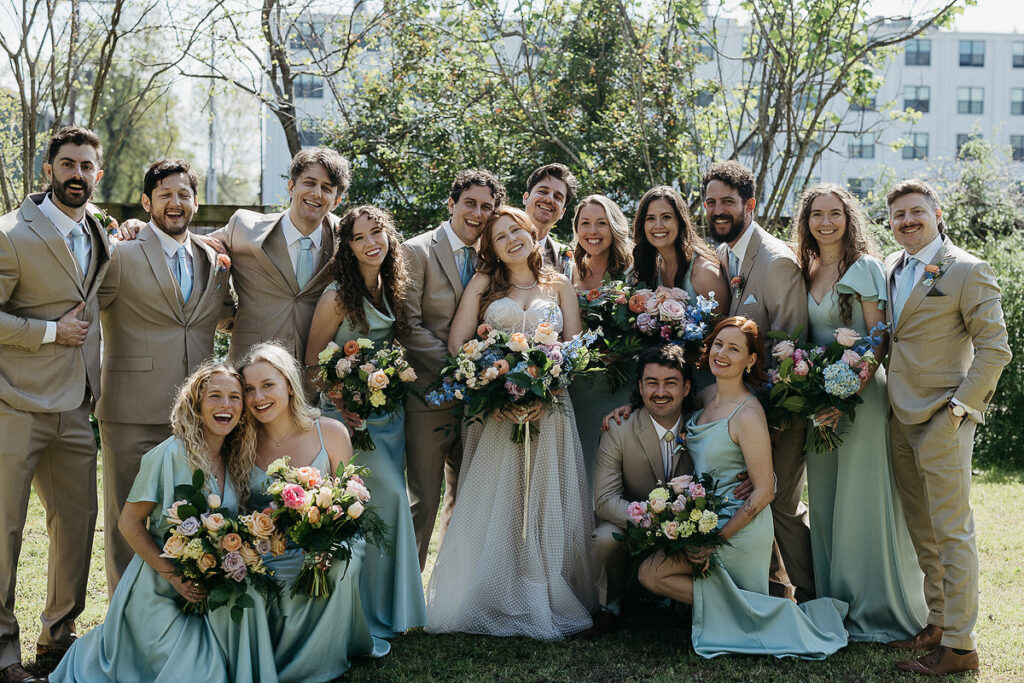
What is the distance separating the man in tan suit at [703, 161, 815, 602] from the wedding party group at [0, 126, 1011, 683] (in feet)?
0.07

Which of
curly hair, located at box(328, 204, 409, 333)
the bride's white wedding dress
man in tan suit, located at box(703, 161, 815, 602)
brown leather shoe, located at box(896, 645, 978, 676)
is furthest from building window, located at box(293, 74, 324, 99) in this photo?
brown leather shoe, located at box(896, 645, 978, 676)

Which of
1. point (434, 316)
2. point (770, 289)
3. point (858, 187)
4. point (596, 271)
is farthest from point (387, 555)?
point (858, 187)

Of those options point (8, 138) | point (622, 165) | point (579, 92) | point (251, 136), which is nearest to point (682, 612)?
point (622, 165)

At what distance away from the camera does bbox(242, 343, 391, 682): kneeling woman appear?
4957mm

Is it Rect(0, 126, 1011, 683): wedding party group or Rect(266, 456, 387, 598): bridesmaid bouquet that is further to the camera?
Rect(0, 126, 1011, 683): wedding party group

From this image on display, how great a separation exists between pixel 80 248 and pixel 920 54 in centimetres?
5686

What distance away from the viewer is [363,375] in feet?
18.1

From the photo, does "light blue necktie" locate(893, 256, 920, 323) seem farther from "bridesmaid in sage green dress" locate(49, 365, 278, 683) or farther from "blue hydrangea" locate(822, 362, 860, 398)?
"bridesmaid in sage green dress" locate(49, 365, 278, 683)

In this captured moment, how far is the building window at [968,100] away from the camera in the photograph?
5381cm

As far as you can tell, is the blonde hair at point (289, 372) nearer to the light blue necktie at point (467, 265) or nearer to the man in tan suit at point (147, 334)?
the man in tan suit at point (147, 334)

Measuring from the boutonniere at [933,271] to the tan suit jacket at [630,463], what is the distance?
1649mm

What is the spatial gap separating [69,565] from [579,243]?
391 cm

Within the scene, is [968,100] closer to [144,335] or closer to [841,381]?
[841,381]

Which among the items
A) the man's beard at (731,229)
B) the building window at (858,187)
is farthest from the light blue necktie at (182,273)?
the building window at (858,187)
